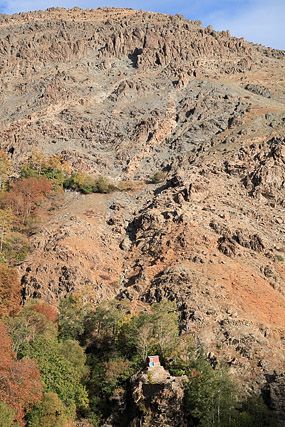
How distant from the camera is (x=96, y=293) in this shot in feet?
133

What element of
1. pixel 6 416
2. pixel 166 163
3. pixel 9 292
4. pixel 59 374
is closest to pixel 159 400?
pixel 59 374

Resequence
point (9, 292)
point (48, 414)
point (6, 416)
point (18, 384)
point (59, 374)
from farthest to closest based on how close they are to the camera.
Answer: point (9, 292)
point (59, 374)
point (48, 414)
point (18, 384)
point (6, 416)

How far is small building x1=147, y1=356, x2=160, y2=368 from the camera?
30109mm

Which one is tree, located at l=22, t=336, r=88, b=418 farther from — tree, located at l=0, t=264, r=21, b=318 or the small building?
the small building

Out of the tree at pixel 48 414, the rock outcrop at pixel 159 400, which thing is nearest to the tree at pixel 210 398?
the rock outcrop at pixel 159 400

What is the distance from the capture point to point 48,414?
27.1 m

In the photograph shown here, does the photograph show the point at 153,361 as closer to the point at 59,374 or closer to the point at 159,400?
the point at 159,400

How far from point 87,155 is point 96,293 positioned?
111 feet

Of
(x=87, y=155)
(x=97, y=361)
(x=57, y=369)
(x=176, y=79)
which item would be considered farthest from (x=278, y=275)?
(x=176, y=79)

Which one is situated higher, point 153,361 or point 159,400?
point 153,361

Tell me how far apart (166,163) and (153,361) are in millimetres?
41431

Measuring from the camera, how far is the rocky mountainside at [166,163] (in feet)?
121

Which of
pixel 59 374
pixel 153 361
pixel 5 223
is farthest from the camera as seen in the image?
pixel 5 223

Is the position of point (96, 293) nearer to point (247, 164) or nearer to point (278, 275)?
point (278, 275)
